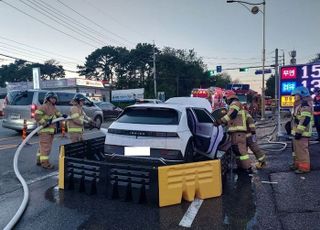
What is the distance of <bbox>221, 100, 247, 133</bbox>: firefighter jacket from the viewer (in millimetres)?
7332

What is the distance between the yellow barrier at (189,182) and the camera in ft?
16.8

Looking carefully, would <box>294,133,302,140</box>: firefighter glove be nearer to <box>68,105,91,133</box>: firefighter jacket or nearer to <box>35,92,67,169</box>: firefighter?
<box>68,105,91,133</box>: firefighter jacket

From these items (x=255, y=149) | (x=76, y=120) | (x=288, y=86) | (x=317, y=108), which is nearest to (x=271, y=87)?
(x=317, y=108)

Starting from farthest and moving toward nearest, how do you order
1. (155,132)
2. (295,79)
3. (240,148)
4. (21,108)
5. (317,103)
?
(21,108), (295,79), (317,103), (240,148), (155,132)

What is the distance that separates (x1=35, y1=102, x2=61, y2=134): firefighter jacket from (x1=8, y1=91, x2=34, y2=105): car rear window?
6.30 m

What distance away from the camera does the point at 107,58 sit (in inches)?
3383

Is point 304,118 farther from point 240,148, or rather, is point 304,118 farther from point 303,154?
point 240,148

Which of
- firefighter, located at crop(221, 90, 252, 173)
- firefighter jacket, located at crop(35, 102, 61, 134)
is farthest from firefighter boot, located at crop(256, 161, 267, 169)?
firefighter jacket, located at crop(35, 102, 61, 134)

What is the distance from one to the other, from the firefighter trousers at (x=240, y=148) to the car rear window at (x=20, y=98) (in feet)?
31.8

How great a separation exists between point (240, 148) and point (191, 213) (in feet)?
9.54

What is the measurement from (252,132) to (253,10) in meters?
22.4

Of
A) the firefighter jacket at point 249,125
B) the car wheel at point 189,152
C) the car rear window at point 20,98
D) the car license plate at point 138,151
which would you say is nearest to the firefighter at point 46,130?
the car license plate at point 138,151

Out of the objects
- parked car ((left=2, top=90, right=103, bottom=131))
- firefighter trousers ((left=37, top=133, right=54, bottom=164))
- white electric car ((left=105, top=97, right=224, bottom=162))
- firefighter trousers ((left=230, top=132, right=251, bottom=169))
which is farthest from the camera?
parked car ((left=2, top=90, right=103, bottom=131))

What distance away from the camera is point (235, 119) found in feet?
24.4
